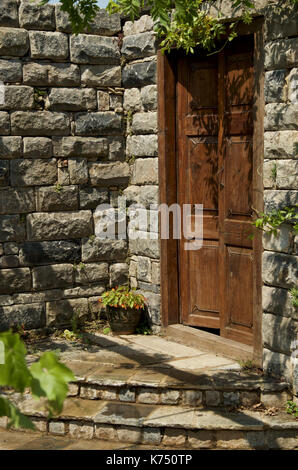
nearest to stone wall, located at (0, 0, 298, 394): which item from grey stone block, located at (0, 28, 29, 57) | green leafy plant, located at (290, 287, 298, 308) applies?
grey stone block, located at (0, 28, 29, 57)

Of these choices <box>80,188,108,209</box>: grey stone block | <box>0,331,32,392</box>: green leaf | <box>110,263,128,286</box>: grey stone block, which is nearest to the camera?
<box>0,331,32,392</box>: green leaf

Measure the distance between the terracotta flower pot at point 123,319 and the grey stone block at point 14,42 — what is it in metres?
2.40

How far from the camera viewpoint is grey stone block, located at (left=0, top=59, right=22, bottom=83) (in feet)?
18.2

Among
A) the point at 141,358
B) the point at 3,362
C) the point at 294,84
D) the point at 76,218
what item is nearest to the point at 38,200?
the point at 76,218

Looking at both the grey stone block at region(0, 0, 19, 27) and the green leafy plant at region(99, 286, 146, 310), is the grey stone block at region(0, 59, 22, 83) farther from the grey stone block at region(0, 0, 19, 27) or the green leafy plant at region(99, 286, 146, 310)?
the green leafy plant at region(99, 286, 146, 310)

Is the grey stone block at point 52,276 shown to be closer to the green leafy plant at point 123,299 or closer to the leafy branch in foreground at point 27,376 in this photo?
the green leafy plant at point 123,299

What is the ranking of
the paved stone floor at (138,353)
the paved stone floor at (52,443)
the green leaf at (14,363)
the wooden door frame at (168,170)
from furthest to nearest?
the wooden door frame at (168,170) < the paved stone floor at (138,353) < the paved stone floor at (52,443) < the green leaf at (14,363)

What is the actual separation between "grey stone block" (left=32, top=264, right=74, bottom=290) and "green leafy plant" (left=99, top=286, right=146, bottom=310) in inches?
14.5

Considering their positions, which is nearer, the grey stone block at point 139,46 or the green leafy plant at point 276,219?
the green leafy plant at point 276,219

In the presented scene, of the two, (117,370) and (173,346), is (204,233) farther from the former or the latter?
(117,370)

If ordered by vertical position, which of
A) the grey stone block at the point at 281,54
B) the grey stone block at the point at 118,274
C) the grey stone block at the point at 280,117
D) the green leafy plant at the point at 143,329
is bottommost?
the green leafy plant at the point at 143,329

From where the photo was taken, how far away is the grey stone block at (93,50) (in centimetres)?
582

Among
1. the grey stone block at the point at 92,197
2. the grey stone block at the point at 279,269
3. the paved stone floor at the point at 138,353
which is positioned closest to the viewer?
the grey stone block at the point at 279,269

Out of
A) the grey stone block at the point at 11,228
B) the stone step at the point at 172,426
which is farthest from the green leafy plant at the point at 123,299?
the stone step at the point at 172,426
